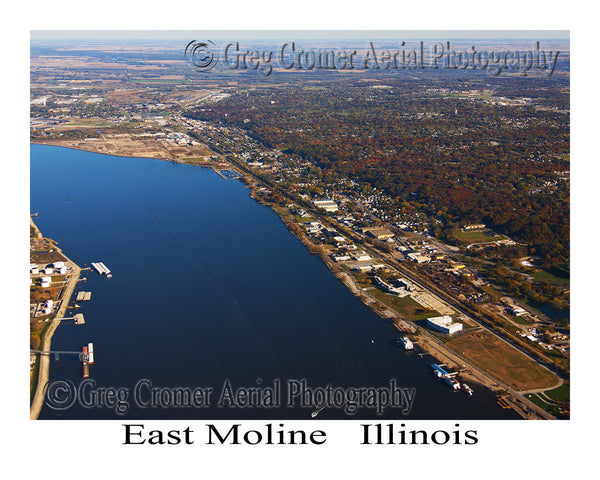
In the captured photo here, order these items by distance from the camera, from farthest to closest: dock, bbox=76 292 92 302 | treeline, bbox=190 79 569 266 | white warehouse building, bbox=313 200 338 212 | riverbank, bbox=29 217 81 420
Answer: white warehouse building, bbox=313 200 338 212 < treeline, bbox=190 79 569 266 < dock, bbox=76 292 92 302 < riverbank, bbox=29 217 81 420

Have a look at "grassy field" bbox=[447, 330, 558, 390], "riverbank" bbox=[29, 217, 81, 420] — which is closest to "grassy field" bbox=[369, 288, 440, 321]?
"grassy field" bbox=[447, 330, 558, 390]

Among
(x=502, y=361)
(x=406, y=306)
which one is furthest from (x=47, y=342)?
(x=502, y=361)

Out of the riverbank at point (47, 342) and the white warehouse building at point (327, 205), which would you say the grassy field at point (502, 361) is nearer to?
the riverbank at point (47, 342)

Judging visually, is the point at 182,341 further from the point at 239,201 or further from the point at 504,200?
the point at 504,200

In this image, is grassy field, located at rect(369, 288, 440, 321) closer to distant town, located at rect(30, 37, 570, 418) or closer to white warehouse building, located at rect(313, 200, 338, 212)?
distant town, located at rect(30, 37, 570, 418)

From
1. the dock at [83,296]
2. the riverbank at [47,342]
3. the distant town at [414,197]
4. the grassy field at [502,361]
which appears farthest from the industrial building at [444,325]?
the dock at [83,296]
